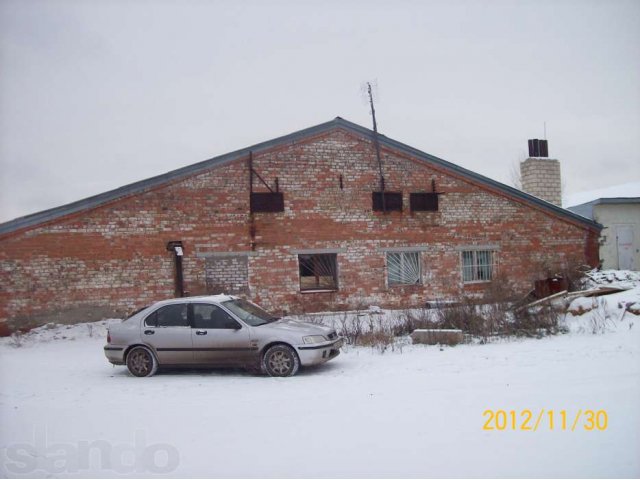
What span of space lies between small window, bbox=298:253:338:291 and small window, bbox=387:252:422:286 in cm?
176

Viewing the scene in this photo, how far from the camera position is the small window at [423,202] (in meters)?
17.5

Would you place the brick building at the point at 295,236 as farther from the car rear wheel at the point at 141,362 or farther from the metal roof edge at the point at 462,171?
the car rear wheel at the point at 141,362

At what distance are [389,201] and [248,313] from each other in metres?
8.45

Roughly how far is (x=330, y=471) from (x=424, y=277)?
12.9 m

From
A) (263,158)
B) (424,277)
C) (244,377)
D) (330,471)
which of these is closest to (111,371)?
(244,377)

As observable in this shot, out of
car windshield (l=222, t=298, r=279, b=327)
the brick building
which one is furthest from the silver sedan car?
the brick building

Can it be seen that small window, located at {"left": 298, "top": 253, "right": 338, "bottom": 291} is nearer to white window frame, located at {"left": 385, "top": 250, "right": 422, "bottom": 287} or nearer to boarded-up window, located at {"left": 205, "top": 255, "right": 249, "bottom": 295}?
white window frame, located at {"left": 385, "top": 250, "right": 422, "bottom": 287}

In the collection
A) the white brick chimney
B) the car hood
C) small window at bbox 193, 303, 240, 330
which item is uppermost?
the white brick chimney

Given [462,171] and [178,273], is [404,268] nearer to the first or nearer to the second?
[462,171]

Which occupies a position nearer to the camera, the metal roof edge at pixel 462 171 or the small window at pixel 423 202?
the metal roof edge at pixel 462 171

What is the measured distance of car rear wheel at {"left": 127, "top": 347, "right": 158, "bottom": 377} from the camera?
963 centimetres

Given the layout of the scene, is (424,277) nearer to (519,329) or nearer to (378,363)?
(519,329)
